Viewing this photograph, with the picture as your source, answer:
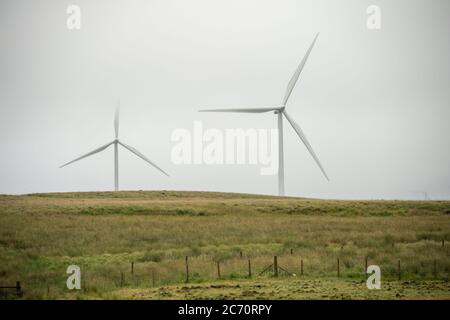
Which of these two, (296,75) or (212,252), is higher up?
(296,75)

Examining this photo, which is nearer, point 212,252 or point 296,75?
point 212,252

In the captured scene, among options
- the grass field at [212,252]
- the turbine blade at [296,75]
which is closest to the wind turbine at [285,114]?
the turbine blade at [296,75]

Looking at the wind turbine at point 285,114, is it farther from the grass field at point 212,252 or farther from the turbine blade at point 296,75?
the grass field at point 212,252

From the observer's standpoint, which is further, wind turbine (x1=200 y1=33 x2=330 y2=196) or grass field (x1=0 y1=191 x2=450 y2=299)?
wind turbine (x1=200 y1=33 x2=330 y2=196)

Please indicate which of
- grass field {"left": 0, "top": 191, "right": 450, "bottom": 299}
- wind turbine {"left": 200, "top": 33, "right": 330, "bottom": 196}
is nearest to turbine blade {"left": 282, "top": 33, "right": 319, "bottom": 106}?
wind turbine {"left": 200, "top": 33, "right": 330, "bottom": 196}

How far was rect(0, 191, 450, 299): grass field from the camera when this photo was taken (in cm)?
2392

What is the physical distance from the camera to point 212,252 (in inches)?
1379

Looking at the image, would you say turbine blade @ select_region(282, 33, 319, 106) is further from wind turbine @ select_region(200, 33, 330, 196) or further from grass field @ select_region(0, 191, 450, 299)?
grass field @ select_region(0, 191, 450, 299)

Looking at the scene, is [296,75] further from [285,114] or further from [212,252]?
[212,252]

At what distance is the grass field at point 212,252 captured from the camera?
23922mm

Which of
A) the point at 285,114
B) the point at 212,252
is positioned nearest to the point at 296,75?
the point at 285,114

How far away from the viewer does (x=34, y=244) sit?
37.1m
